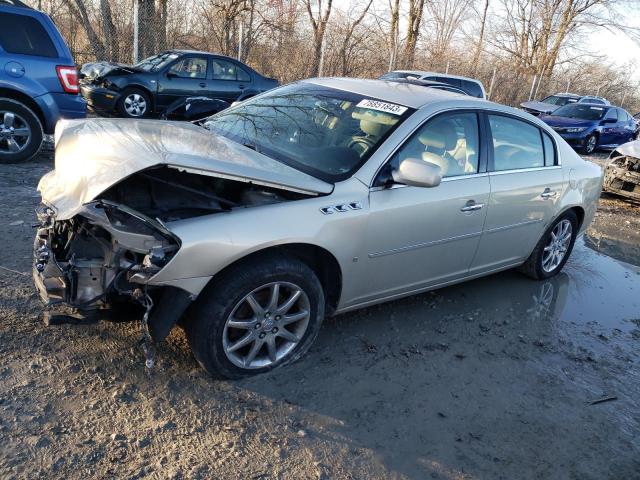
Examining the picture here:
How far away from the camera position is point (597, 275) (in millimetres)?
5734

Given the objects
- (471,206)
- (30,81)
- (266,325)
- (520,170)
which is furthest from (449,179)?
(30,81)

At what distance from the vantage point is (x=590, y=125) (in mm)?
15758

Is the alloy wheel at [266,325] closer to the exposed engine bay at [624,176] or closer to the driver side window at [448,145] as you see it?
the driver side window at [448,145]

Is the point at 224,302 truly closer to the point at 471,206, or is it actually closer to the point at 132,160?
the point at 132,160

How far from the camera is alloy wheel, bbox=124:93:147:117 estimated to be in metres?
10.6

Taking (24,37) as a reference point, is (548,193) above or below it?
below

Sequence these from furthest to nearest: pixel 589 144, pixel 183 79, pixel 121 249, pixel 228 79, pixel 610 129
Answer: pixel 610 129, pixel 589 144, pixel 228 79, pixel 183 79, pixel 121 249

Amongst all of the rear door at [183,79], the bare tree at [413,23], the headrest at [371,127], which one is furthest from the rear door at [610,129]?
the headrest at [371,127]

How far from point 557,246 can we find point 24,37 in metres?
6.58

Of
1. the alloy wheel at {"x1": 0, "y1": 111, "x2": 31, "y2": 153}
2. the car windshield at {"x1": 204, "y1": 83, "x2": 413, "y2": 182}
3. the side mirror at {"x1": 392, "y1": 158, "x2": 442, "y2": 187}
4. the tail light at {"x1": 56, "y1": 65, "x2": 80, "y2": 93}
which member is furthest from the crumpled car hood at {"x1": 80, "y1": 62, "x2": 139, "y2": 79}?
the side mirror at {"x1": 392, "y1": 158, "x2": 442, "y2": 187}

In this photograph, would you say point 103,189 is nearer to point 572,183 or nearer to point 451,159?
point 451,159

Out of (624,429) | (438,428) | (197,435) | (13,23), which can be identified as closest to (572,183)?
(624,429)

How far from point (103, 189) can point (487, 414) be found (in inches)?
96.1

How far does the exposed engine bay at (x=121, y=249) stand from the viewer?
8.57 ft
